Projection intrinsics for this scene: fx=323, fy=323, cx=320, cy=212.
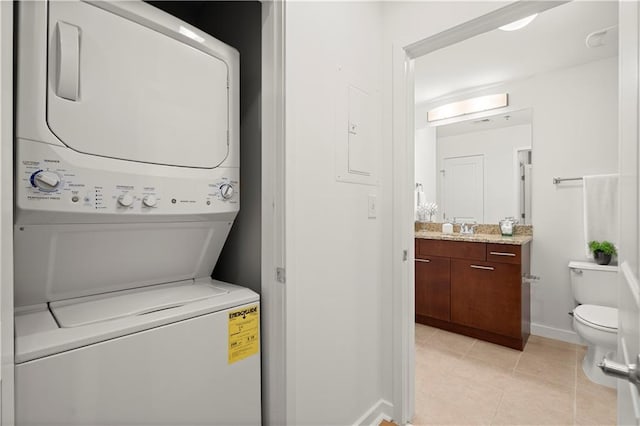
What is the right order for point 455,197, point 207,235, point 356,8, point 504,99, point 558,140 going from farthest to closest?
point 455,197 → point 504,99 → point 558,140 → point 356,8 → point 207,235

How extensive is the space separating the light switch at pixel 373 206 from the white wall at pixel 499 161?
2134 millimetres

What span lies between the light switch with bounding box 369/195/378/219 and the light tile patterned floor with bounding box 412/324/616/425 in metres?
1.15

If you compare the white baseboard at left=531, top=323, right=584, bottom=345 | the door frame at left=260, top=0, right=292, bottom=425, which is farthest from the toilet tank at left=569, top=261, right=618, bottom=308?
the door frame at left=260, top=0, right=292, bottom=425

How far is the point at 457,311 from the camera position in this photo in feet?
9.45

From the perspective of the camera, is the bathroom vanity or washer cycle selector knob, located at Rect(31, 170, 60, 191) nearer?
washer cycle selector knob, located at Rect(31, 170, 60, 191)

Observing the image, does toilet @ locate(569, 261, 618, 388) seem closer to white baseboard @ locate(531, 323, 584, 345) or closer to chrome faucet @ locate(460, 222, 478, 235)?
white baseboard @ locate(531, 323, 584, 345)

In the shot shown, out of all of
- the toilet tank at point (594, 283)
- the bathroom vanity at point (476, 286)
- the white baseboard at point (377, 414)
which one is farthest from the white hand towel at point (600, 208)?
the white baseboard at point (377, 414)

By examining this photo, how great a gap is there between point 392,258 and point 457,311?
158cm

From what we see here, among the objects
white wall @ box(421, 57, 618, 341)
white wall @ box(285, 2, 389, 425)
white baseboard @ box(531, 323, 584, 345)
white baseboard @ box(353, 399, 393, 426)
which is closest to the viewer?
white wall @ box(285, 2, 389, 425)

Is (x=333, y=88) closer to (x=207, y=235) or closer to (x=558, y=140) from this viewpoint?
(x=207, y=235)

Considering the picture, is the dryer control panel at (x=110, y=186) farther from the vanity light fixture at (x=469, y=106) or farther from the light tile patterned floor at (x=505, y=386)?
the vanity light fixture at (x=469, y=106)

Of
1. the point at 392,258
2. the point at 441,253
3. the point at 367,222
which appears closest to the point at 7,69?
the point at 367,222

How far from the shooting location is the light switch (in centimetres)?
166

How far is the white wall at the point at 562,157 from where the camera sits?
8.56ft
